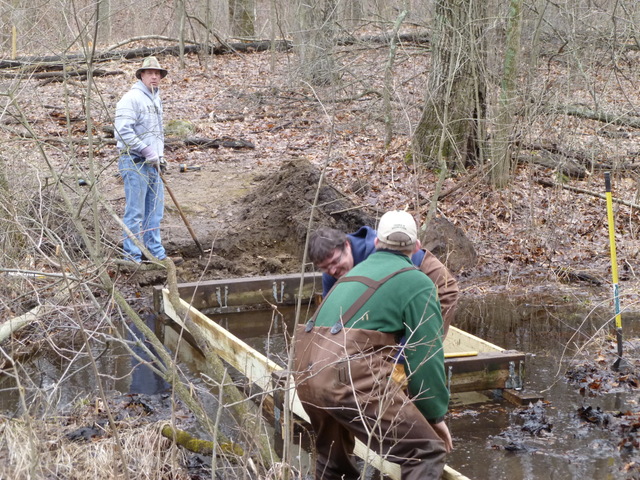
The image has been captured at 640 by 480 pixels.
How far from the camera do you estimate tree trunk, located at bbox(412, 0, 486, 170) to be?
37.1 feet

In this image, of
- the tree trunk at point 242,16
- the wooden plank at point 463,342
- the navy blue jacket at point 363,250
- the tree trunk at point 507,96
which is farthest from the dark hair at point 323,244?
the tree trunk at point 242,16

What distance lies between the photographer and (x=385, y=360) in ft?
12.6

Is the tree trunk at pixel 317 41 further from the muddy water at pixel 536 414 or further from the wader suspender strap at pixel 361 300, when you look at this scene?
the wader suspender strap at pixel 361 300

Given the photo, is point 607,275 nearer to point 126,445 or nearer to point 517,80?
point 517,80

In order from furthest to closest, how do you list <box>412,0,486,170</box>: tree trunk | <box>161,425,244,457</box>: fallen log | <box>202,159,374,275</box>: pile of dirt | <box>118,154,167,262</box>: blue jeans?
<box>412,0,486,170</box>: tree trunk < <box>202,159,374,275</box>: pile of dirt < <box>118,154,167,262</box>: blue jeans < <box>161,425,244,457</box>: fallen log

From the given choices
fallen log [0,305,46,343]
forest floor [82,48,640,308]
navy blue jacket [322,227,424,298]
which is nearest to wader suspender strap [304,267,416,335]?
navy blue jacket [322,227,424,298]

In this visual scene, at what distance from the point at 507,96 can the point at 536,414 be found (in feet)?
22.3

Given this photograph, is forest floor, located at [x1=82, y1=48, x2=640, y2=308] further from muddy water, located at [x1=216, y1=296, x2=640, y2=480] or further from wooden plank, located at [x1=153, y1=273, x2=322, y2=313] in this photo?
muddy water, located at [x1=216, y1=296, x2=640, y2=480]

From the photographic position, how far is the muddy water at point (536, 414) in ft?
16.1

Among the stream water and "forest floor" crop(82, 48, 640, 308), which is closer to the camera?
the stream water

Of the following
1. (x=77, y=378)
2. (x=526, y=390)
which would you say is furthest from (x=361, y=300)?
(x=77, y=378)

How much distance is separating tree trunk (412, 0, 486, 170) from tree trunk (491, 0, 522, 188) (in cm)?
29

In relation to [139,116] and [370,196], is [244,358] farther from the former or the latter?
[370,196]

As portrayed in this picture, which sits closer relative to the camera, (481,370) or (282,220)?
(481,370)
